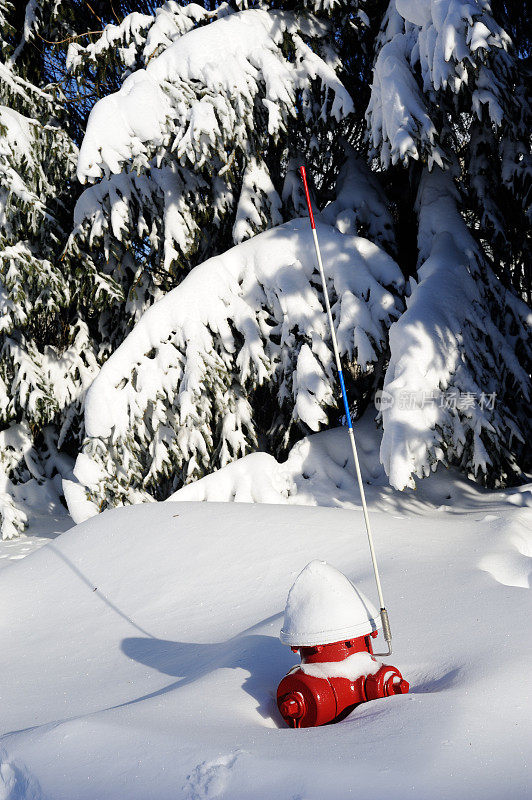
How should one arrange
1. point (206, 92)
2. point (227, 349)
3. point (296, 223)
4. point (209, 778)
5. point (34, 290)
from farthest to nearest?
point (34, 290)
point (296, 223)
point (227, 349)
point (206, 92)
point (209, 778)

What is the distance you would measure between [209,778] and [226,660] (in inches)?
41.9

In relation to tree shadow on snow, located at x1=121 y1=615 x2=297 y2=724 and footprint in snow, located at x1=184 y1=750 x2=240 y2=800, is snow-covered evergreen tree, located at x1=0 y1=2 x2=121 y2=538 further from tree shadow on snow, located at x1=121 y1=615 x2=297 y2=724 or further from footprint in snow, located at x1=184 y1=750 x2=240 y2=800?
footprint in snow, located at x1=184 y1=750 x2=240 y2=800

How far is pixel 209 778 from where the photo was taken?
1893mm

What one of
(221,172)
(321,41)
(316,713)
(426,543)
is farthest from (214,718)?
(321,41)

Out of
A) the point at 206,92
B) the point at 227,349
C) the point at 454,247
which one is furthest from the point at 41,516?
the point at 454,247

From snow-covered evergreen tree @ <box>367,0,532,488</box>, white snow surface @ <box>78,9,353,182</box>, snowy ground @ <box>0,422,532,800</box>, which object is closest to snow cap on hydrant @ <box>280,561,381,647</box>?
snowy ground @ <box>0,422,532,800</box>

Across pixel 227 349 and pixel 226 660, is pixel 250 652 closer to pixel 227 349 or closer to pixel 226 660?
pixel 226 660

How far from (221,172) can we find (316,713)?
479cm

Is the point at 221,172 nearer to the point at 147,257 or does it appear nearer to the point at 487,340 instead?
the point at 147,257

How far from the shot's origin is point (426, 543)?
4.13 m

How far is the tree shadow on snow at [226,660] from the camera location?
266cm

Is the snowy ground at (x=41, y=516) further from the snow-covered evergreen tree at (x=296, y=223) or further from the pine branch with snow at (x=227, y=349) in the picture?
the pine branch with snow at (x=227, y=349)

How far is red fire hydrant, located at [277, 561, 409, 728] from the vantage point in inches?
92.6

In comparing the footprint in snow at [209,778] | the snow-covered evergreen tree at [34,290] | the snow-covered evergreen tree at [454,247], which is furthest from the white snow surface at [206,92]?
the footprint in snow at [209,778]
